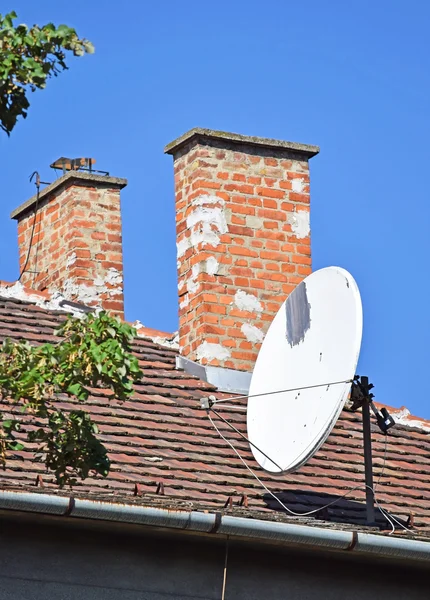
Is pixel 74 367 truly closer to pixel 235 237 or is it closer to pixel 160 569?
pixel 160 569

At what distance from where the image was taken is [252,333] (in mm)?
13211

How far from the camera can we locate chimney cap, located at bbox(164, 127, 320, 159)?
44.6 ft

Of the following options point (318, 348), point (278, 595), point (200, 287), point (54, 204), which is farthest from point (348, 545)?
point (54, 204)

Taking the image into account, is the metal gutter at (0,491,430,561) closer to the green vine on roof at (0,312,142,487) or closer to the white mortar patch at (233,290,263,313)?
the green vine on roof at (0,312,142,487)

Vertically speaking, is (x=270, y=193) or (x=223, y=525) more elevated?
(x=270, y=193)

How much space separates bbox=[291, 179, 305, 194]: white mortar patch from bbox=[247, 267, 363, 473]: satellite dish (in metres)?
2.37

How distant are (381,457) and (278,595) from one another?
2725 millimetres

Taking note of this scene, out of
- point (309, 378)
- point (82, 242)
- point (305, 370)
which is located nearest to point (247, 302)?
point (82, 242)

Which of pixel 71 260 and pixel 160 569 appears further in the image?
pixel 71 260

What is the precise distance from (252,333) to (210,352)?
1.41 feet

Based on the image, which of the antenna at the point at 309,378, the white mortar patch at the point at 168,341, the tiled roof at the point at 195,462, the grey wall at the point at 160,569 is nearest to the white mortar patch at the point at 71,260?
the tiled roof at the point at 195,462

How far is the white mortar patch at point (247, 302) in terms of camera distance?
1327cm

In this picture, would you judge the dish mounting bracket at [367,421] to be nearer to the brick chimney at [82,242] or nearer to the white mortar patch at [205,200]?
the white mortar patch at [205,200]

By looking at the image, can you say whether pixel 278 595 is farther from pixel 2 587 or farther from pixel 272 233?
pixel 272 233
